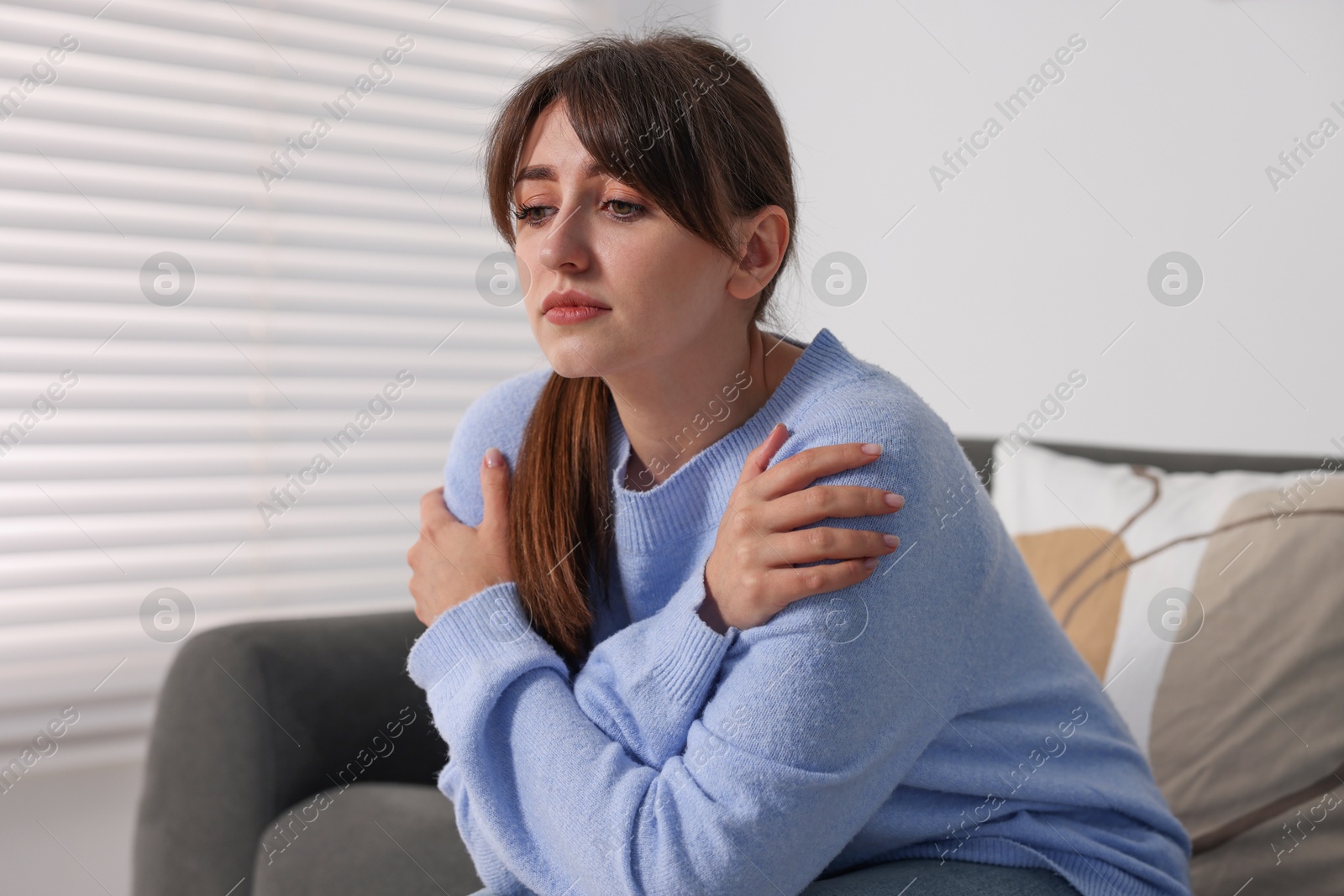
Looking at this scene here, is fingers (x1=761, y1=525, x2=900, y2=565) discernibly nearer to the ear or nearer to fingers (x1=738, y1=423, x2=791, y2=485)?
fingers (x1=738, y1=423, x2=791, y2=485)

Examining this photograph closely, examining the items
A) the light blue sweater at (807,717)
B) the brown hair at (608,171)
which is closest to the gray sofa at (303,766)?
the light blue sweater at (807,717)

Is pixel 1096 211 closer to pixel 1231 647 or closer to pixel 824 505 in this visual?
pixel 1231 647

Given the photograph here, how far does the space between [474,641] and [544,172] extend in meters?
0.43

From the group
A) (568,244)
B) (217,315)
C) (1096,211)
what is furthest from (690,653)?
(217,315)

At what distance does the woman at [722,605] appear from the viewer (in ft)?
2.54

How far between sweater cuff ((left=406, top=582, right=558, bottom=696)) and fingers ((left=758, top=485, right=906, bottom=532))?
257mm

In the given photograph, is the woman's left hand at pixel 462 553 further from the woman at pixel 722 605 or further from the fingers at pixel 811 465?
the fingers at pixel 811 465

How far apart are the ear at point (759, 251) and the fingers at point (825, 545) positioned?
11.5 inches

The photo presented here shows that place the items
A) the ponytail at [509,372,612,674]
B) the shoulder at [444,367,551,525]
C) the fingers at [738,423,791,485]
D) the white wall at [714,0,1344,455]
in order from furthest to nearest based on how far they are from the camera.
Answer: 1. the white wall at [714,0,1344,455]
2. the shoulder at [444,367,551,525]
3. the ponytail at [509,372,612,674]
4. the fingers at [738,423,791,485]

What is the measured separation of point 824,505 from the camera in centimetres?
78

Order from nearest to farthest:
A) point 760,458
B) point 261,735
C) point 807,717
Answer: point 807,717
point 760,458
point 261,735

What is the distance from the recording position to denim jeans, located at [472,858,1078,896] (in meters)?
0.84

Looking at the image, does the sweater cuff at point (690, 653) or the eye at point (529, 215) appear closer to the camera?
the sweater cuff at point (690, 653)

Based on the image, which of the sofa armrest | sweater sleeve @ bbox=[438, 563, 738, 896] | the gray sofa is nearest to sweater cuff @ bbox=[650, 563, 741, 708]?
sweater sleeve @ bbox=[438, 563, 738, 896]
